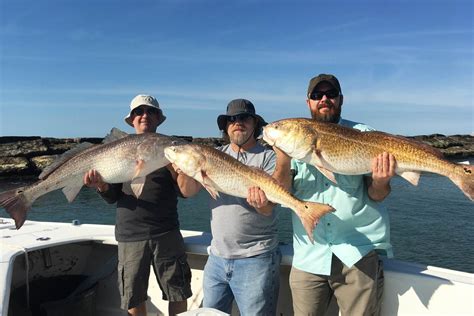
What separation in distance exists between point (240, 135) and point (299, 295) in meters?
1.68

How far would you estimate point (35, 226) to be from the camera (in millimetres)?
6176

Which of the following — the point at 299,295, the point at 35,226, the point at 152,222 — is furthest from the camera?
the point at 35,226

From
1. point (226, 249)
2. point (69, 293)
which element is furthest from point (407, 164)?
point (69, 293)

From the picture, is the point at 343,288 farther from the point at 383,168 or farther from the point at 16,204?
the point at 16,204

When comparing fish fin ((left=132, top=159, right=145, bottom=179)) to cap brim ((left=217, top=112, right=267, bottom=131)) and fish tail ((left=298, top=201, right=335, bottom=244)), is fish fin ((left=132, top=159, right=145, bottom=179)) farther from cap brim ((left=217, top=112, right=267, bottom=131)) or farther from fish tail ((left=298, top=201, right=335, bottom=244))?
fish tail ((left=298, top=201, right=335, bottom=244))

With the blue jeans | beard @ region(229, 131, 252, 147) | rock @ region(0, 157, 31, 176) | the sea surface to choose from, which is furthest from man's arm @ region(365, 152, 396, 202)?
rock @ region(0, 157, 31, 176)

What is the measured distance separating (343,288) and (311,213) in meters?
0.81

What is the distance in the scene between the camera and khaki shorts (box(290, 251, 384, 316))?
3.61 meters

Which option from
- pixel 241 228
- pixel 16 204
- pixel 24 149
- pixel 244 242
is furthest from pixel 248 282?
pixel 24 149

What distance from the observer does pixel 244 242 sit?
3.92m

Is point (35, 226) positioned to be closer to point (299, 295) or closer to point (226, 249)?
point (226, 249)

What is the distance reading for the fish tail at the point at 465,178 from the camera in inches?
133

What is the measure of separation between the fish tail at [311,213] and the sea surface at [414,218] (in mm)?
9396

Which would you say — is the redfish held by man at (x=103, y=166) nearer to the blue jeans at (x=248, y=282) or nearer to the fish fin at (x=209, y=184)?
the fish fin at (x=209, y=184)
